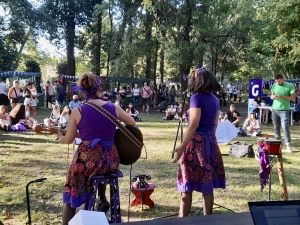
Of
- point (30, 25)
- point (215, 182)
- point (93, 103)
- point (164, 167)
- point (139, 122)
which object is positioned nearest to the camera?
point (93, 103)

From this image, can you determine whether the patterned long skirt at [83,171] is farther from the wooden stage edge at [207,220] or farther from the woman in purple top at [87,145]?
the wooden stage edge at [207,220]

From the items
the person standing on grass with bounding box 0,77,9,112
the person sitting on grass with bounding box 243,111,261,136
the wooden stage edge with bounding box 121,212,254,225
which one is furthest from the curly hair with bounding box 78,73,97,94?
the person standing on grass with bounding box 0,77,9,112

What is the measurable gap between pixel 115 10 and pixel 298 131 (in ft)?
52.7

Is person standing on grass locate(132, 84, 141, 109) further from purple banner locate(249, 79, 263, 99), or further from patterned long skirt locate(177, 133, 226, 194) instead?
patterned long skirt locate(177, 133, 226, 194)

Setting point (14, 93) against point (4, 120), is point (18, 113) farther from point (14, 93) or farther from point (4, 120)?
point (14, 93)

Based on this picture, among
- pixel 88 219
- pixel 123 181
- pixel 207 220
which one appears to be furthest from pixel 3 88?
pixel 88 219

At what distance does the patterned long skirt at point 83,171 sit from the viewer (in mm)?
2867

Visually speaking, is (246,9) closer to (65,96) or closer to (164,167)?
(65,96)

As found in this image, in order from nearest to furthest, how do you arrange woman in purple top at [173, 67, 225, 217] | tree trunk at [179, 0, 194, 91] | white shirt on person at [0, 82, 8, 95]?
woman in purple top at [173, 67, 225, 217]
white shirt on person at [0, 82, 8, 95]
tree trunk at [179, 0, 194, 91]

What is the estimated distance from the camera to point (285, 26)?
1703 cm

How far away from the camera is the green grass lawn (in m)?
4.24

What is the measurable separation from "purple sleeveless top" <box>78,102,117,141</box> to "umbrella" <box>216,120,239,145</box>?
5.96m

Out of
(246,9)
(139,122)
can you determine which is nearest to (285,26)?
(246,9)

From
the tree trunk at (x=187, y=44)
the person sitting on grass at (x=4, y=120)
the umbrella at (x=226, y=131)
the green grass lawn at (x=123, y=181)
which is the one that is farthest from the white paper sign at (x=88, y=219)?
the tree trunk at (x=187, y=44)
